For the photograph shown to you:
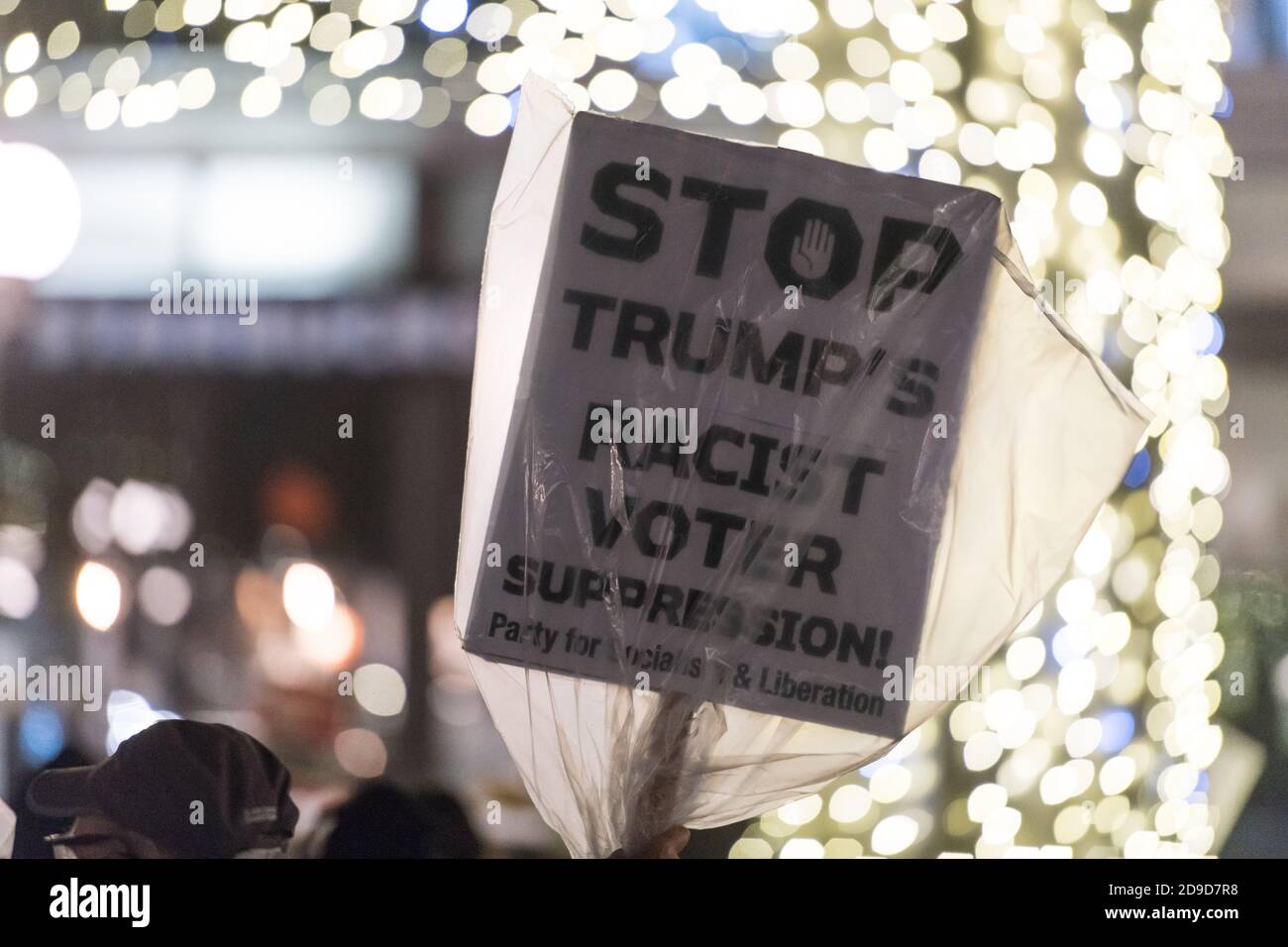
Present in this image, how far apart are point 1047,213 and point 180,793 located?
4.49 feet

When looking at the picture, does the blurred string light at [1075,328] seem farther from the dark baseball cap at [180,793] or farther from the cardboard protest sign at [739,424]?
the dark baseball cap at [180,793]

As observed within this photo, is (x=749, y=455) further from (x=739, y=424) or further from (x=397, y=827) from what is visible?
(x=397, y=827)

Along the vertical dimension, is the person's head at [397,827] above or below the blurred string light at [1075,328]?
below

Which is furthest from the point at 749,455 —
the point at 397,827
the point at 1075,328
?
the point at 397,827

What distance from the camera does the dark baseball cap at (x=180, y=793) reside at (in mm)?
1254

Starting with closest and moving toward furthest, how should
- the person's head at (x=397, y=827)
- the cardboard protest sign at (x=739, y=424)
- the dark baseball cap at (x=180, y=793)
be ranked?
the cardboard protest sign at (x=739, y=424), the dark baseball cap at (x=180, y=793), the person's head at (x=397, y=827)

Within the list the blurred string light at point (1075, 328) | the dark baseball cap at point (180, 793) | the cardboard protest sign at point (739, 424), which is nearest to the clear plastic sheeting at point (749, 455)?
the cardboard protest sign at point (739, 424)

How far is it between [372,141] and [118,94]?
0.43 metres

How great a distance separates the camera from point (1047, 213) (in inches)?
52.2

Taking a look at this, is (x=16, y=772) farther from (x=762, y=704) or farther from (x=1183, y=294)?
(x=1183, y=294)

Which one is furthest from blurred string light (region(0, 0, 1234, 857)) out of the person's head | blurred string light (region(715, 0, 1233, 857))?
the person's head

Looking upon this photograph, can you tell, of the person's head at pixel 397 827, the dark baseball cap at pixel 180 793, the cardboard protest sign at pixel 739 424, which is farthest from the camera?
the person's head at pixel 397 827

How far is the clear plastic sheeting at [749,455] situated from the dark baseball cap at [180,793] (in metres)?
0.43

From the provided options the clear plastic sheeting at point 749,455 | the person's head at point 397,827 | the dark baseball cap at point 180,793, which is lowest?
the person's head at point 397,827
